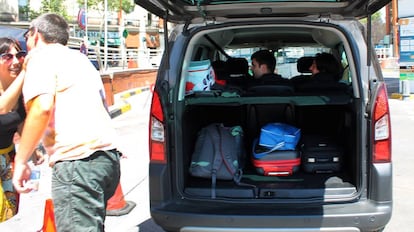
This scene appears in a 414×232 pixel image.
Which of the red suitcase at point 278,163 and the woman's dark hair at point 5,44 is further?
the red suitcase at point 278,163

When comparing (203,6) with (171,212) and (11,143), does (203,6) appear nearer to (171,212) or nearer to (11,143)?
(171,212)

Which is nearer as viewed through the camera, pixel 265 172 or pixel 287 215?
pixel 287 215

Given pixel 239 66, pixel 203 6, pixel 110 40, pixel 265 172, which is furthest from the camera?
pixel 110 40

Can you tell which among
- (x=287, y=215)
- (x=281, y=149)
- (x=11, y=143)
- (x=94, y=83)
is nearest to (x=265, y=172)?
(x=281, y=149)

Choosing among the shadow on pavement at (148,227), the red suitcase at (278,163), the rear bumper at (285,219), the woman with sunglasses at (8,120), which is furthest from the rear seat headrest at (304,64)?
the woman with sunglasses at (8,120)

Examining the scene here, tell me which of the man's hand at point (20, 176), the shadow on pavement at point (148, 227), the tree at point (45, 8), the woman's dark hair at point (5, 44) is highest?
the tree at point (45, 8)

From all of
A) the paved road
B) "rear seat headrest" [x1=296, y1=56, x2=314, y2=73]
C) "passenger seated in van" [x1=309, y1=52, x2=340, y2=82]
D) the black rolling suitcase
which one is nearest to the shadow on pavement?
the paved road

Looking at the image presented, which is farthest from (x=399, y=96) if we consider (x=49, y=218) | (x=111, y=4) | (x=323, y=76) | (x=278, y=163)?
(x=111, y=4)

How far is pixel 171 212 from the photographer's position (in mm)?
3320

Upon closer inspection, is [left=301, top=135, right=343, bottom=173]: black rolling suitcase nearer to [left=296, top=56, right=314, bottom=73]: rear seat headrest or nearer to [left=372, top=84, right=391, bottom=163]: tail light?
[left=372, top=84, right=391, bottom=163]: tail light

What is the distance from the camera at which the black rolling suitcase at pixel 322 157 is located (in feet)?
12.5

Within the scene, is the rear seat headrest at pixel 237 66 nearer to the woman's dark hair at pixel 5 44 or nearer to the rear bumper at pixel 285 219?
the rear bumper at pixel 285 219

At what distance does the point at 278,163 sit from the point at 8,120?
205 cm

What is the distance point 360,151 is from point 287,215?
2.23 feet
